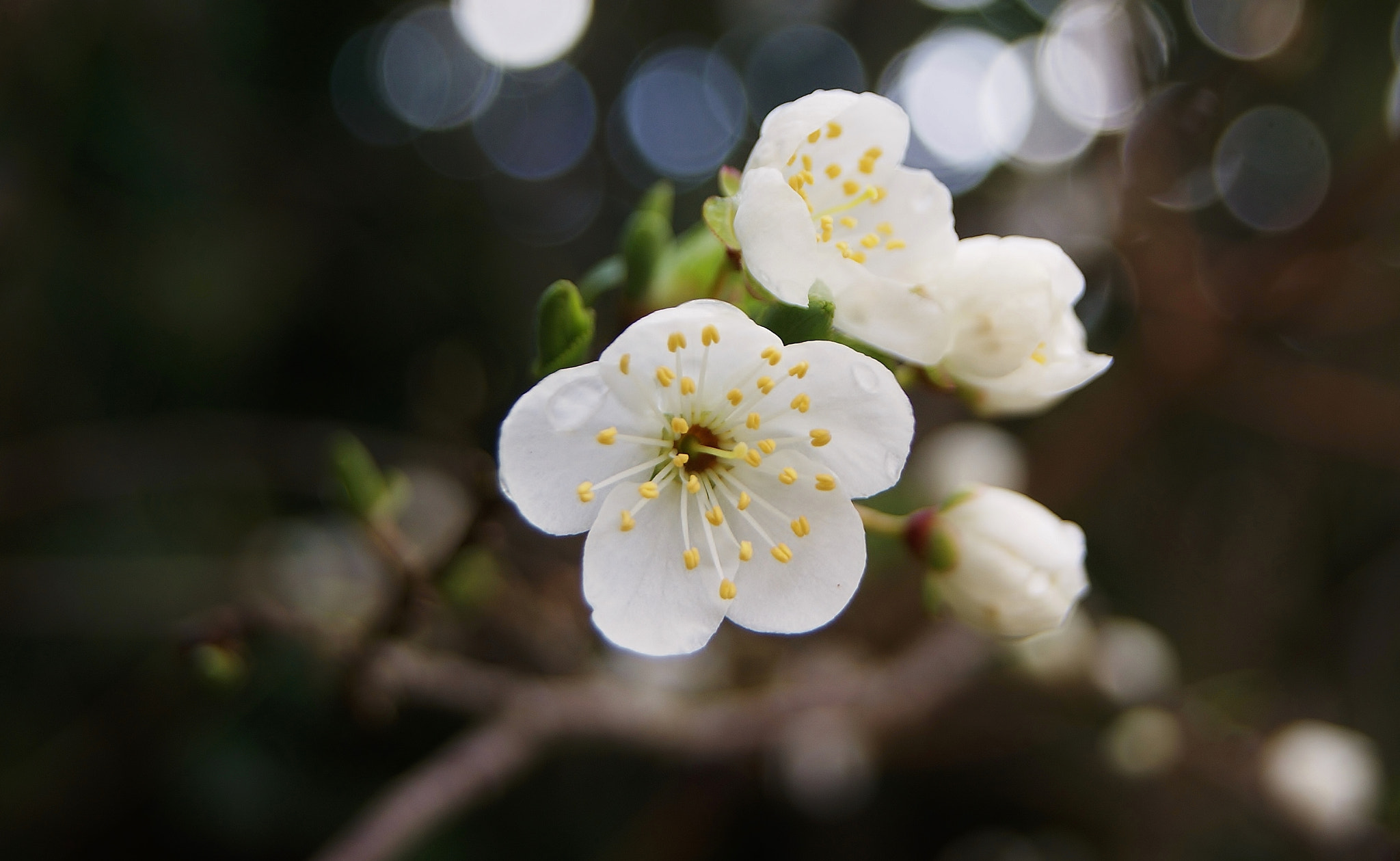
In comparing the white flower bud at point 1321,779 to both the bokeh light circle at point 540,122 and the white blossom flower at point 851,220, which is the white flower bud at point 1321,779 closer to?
the white blossom flower at point 851,220

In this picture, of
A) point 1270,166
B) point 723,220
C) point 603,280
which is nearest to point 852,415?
point 723,220

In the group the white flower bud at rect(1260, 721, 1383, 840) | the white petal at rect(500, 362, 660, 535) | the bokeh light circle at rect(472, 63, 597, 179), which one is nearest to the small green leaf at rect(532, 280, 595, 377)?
the white petal at rect(500, 362, 660, 535)

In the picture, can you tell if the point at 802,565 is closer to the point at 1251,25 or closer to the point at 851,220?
the point at 851,220

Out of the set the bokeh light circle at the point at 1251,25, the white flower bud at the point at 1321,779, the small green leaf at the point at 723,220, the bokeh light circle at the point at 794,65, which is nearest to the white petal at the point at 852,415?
the small green leaf at the point at 723,220

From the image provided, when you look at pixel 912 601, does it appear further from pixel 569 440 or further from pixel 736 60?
pixel 736 60

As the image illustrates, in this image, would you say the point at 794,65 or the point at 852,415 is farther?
the point at 794,65

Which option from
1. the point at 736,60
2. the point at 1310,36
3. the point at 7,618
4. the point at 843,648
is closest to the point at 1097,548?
the point at 843,648
